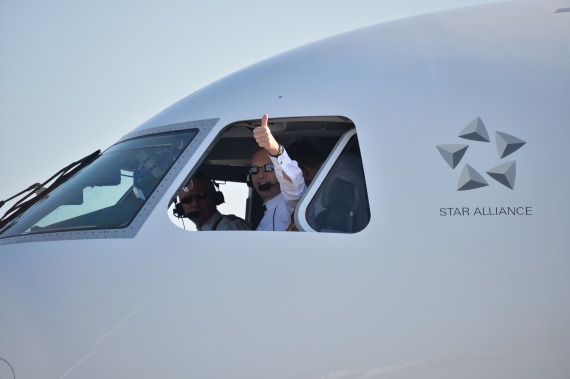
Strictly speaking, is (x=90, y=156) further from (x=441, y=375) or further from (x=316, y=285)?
(x=441, y=375)

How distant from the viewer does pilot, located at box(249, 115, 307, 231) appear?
4.90 metres

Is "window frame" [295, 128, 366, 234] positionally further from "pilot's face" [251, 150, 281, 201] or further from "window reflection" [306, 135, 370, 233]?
"pilot's face" [251, 150, 281, 201]

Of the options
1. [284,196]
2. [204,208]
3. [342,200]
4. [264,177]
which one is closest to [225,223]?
[204,208]

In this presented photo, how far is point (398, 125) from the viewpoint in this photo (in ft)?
15.5

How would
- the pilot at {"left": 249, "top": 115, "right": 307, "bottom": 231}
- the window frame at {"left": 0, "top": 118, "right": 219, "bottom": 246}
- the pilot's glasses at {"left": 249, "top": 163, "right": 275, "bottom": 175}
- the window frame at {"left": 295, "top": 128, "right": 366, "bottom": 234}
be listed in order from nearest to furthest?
the window frame at {"left": 0, "top": 118, "right": 219, "bottom": 246}
the window frame at {"left": 295, "top": 128, "right": 366, "bottom": 234}
the pilot at {"left": 249, "top": 115, "right": 307, "bottom": 231}
the pilot's glasses at {"left": 249, "top": 163, "right": 275, "bottom": 175}

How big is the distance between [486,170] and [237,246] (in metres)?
1.94

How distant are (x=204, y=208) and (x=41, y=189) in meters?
1.67

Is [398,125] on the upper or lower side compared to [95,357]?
upper

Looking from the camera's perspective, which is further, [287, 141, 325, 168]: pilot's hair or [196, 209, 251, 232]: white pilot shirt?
[196, 209, 251, 232]: white pilot shirt

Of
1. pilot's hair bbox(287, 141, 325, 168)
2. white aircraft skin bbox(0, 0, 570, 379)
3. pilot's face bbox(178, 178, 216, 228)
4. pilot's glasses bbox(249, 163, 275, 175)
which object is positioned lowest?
white aircraft skin bbox(0, 0, 570, 379)

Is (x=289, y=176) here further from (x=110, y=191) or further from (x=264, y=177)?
(x=110, y=191)

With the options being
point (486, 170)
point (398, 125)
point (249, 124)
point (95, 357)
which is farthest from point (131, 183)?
point (486, 170)

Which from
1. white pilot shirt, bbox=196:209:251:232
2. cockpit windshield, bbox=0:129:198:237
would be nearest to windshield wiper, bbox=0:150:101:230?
cockpit windshield, bbox=0:129:198:237

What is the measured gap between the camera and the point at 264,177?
5738mm
